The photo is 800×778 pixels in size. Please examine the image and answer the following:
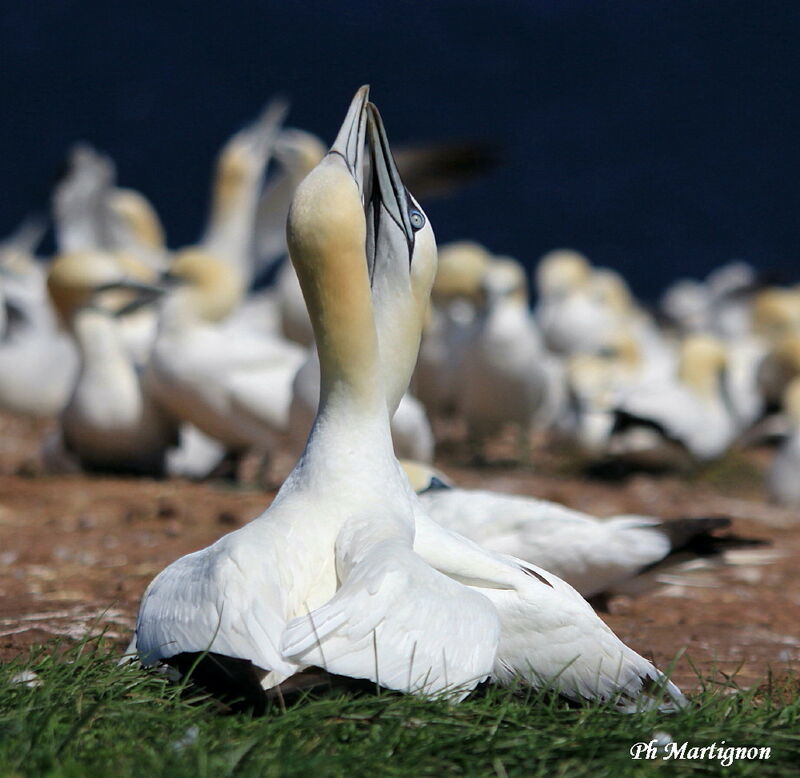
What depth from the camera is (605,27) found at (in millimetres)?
32938

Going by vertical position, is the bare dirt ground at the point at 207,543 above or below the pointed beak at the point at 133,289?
below

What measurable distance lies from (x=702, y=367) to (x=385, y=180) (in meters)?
7.12

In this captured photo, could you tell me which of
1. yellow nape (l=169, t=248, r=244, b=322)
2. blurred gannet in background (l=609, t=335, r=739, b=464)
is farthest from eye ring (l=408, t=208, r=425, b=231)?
blurred gannet in background (l=609, t=335, r=739, b=464)

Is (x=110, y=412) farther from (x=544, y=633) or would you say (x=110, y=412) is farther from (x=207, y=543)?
(x=544, y=633)

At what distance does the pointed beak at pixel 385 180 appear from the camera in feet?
12.4

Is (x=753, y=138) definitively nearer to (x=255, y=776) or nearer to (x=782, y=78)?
(x=782, y=78)

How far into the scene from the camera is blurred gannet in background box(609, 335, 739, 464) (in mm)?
9844

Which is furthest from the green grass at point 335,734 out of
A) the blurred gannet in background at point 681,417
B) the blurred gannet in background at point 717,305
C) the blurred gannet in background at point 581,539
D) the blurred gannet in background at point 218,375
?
the blurred gannet in background at point 717,305

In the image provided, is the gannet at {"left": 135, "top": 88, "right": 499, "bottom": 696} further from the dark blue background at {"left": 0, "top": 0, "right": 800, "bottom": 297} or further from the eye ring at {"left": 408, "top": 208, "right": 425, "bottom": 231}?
the dark blue background at {"left": 0, "top": 0, "right": 800, "bottom": 297}

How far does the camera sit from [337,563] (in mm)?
3084

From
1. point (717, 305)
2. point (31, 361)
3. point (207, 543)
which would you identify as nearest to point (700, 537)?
point (207, 543)

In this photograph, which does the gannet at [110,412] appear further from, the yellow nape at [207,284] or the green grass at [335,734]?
the green grass at [335,734]

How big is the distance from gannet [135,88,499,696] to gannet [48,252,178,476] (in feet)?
16.6

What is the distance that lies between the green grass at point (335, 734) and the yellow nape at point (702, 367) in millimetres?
7608
